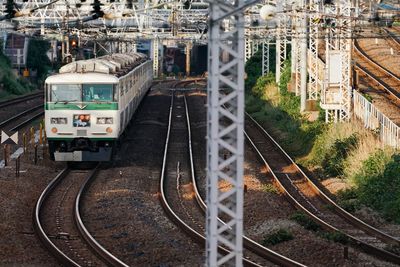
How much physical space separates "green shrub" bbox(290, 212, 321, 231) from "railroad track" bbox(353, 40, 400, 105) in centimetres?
1778

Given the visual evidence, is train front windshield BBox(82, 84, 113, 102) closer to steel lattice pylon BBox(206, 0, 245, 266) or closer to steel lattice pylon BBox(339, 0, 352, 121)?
steel lattice pylon BBox(339, 0, 352, 121)

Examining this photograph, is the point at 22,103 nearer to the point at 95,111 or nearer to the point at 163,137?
the point at 163,137

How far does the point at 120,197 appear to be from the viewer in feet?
62.3

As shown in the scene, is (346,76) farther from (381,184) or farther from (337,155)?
(381,184)

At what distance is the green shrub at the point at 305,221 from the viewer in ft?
50.8

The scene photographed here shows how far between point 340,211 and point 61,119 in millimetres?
8362

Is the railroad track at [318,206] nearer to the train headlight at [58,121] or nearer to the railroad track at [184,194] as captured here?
the railroad track at [184,194]

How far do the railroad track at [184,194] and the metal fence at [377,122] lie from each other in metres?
4.70

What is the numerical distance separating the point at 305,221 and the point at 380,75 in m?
26.1

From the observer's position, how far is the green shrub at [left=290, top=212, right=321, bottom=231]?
15.5 meters

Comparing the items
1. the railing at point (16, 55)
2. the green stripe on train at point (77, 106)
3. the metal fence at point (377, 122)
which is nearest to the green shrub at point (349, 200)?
the metal fence at point (377, 122)

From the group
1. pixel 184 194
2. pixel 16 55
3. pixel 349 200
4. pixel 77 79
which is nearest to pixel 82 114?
pixel 77 79

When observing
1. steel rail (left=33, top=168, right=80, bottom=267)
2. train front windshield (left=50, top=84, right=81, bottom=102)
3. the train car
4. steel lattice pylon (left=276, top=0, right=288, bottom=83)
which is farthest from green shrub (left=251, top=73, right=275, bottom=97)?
steel rail (left=33, top=168, right=80, bottom=267)

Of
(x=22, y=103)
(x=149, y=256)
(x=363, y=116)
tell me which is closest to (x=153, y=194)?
(x=149, y=256)
